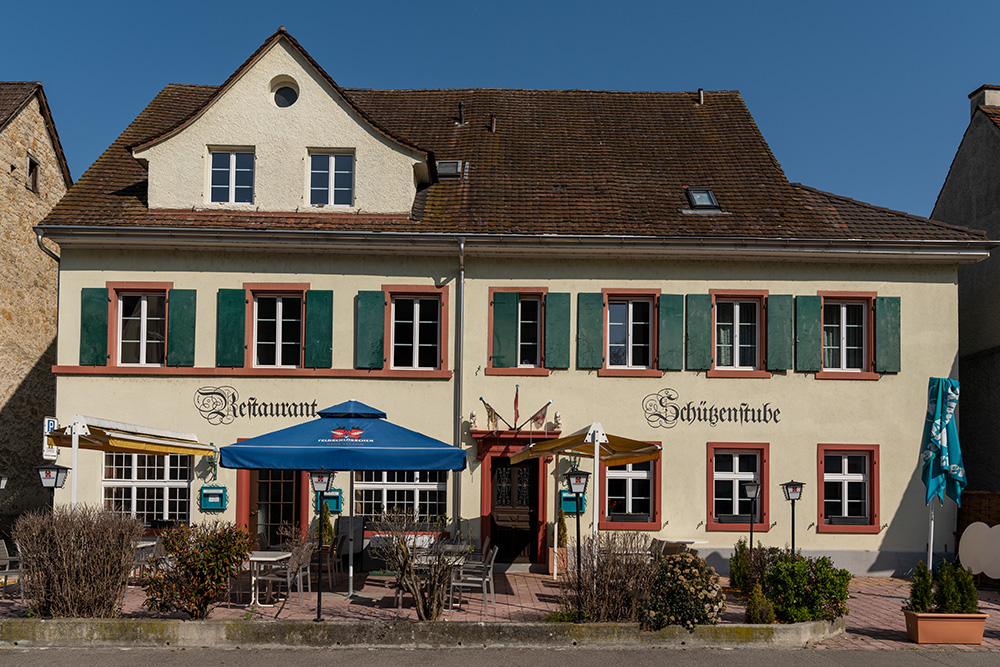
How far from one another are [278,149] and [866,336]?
10.2 metres

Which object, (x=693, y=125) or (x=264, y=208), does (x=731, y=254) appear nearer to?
(x=693, y=125)

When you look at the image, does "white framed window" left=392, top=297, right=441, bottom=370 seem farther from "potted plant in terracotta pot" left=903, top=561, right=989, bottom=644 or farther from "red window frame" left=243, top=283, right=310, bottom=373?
"potted plant in terracotta pot" left=903, top=561, right=989, bottom=644

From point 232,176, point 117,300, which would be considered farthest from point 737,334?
point 117,300

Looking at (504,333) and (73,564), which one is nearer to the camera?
(73,564)

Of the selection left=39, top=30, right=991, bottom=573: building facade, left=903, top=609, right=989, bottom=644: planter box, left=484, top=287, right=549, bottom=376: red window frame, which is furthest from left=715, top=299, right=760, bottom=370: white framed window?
left=903, top=609, right=989, bottom=644: planter box

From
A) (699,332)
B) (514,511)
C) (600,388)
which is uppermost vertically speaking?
(699,332)

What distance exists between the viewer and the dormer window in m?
15.0

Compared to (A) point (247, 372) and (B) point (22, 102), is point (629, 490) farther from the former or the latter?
(B) point (22, 102)

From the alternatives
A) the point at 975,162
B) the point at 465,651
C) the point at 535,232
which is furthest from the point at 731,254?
the point at 465,651

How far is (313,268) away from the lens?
46.4 ft

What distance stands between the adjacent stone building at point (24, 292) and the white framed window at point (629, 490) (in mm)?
11165

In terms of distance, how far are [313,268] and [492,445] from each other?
4101 millimetres

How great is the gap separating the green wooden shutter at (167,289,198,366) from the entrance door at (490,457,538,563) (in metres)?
5.24

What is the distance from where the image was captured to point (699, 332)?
14.1m
